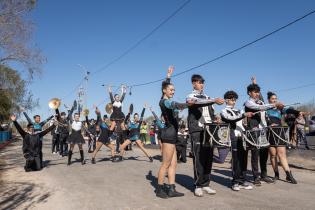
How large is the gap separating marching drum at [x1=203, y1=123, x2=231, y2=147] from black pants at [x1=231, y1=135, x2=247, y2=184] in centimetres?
60

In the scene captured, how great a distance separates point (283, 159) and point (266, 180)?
643 mm

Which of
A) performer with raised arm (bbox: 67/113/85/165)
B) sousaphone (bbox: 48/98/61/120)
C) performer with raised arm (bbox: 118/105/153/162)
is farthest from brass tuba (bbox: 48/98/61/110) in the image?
performer with raised arm (bbox: 118/105/153/162)

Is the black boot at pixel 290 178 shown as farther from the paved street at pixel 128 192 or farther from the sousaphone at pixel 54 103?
the sousaphone at pixel 54 103

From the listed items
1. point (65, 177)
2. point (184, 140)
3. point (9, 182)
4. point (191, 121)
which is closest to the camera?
point (191, 121)

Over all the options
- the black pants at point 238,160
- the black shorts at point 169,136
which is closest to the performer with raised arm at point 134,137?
the black pants at point 238,160

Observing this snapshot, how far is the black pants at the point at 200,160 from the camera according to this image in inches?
281

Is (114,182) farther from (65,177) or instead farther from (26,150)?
(26,150)

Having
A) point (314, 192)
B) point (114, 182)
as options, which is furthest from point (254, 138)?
point (114, 182)

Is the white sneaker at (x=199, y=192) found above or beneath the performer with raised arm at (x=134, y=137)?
beneath

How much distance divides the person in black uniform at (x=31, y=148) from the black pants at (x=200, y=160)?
6.82m

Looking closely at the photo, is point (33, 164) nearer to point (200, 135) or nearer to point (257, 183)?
point (200, 135)

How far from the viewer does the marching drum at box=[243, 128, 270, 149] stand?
7.86 meters

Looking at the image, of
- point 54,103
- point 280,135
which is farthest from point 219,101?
point 54,103

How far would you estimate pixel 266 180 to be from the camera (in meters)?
8.52
